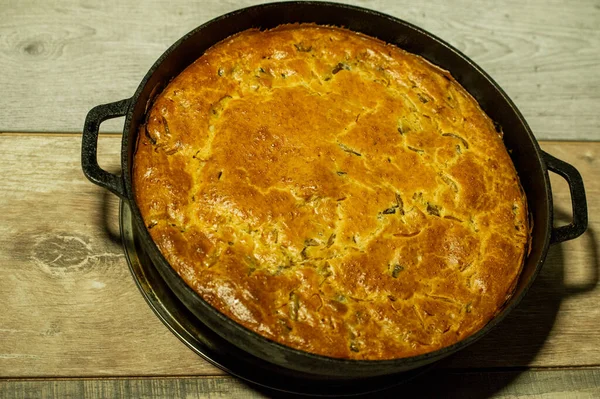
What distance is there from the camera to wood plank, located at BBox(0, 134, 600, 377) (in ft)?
5.50

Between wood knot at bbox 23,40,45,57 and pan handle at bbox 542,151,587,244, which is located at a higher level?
pan handle at bbox 542,151,587,244

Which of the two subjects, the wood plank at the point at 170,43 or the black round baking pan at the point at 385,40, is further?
the wood plank at the point at 170,43

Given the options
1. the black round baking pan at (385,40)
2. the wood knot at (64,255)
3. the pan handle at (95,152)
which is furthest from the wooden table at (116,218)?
the pan handle at (95,152)

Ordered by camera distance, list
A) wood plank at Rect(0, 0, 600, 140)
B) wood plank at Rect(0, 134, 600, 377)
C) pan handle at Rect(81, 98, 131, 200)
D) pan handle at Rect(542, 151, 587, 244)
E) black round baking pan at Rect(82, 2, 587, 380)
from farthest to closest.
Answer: wood plank at Rect(0, 0, 600, 140), wood plank at Rect(0, 134, 600, 377), pan handle at Rect(542, 151, 587, 244), pan handle at Rect(81, 98, 131, 200), black round baking pan at Rect(82, 2, 587, 380)

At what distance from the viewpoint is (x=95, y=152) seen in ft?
4.90

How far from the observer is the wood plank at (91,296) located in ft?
5.50

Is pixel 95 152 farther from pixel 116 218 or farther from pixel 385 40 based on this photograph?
pixel 385 40

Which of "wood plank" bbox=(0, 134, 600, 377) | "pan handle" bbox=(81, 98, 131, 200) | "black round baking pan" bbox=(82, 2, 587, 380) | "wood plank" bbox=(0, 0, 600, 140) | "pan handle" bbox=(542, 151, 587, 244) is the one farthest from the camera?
"wood plank" bbox=(0, 0, 600, 140)

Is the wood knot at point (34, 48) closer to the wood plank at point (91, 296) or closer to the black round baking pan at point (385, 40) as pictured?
the wood plank at point (91, 296)

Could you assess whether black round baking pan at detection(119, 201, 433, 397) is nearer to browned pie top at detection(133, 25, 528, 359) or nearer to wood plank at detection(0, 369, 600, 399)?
wood plank at detection(0, 369, 600, 399)

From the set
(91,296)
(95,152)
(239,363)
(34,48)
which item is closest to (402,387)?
(239,363)

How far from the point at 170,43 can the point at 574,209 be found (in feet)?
5.15

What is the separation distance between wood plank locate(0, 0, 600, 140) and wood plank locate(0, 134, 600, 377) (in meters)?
0.22

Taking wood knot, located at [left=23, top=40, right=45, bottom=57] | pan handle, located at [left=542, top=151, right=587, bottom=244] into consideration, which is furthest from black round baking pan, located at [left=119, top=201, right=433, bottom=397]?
wood knot, located at [left=23, top=40, right=45, bottom=57]
